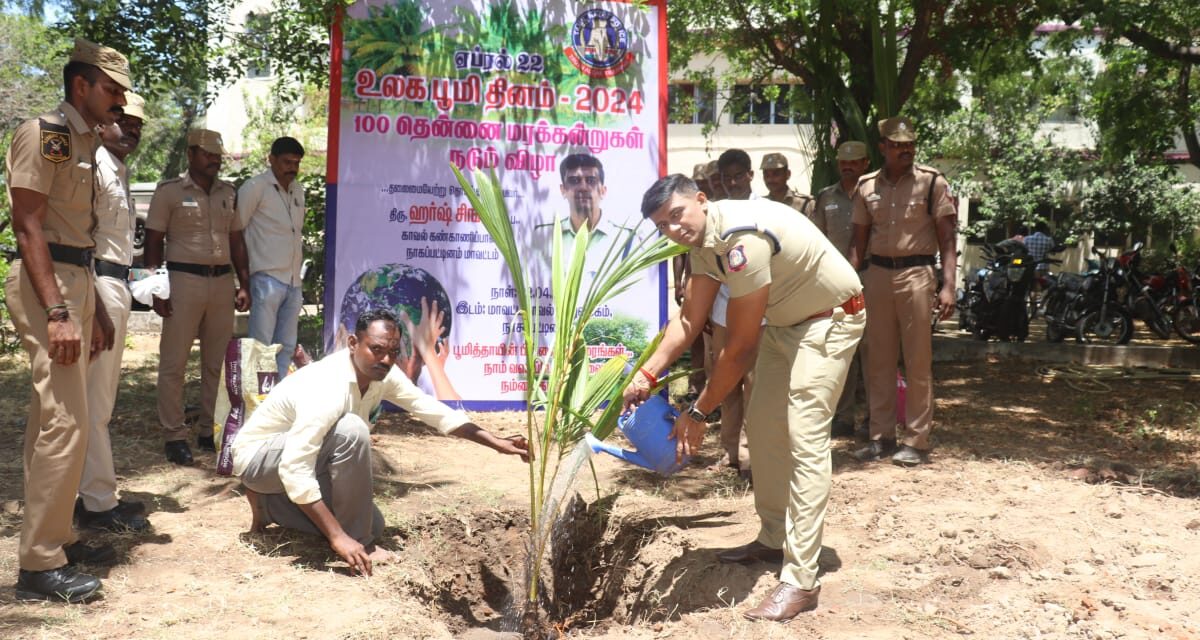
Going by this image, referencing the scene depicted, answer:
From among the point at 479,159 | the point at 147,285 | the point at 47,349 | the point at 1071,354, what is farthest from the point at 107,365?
the point at 1071,354

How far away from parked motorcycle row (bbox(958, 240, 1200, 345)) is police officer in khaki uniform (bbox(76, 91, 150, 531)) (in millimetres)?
10120

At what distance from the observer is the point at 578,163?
7074mm

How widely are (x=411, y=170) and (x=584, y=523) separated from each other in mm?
3036

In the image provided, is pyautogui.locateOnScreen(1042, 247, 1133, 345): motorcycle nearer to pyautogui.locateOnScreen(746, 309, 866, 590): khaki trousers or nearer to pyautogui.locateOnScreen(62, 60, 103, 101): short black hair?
pyautogui.locateOnScreen(746, 309, 866, 590): khaki trousers

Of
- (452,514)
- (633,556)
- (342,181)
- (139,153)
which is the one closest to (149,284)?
(342,181)

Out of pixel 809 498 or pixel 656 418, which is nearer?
pixel 809 498

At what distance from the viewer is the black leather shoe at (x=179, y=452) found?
5555 mm

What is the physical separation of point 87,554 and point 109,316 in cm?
93

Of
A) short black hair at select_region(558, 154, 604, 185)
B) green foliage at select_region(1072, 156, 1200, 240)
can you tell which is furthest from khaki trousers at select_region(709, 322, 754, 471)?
green foliage at select_region(1072, 156, 1200, 240)

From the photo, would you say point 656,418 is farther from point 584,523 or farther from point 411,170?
point 411,170

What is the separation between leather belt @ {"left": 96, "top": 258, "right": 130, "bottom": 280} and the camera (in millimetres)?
4199

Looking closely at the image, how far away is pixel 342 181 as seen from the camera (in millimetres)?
6750

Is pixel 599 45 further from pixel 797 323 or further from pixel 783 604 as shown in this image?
pixel 783 604

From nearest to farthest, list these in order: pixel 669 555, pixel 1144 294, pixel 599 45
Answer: pixel 669 555
pixel 599 45
pixel 1144 294
